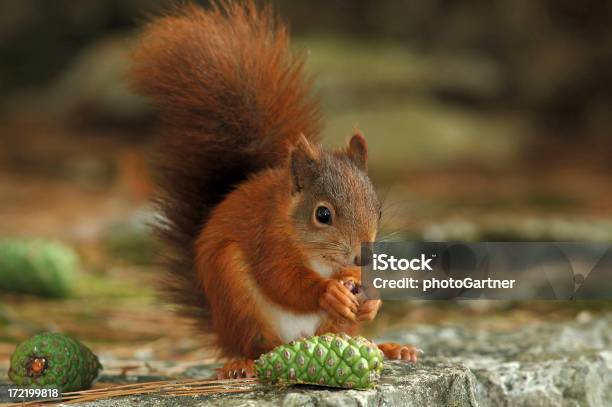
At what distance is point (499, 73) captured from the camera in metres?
6.70

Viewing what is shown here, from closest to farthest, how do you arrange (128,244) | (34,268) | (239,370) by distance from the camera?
(239,370)
(34,268)
(128,244)

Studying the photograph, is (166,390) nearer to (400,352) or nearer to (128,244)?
(400,352)

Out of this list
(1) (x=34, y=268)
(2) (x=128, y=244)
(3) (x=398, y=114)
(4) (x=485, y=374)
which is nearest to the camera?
(4) (x=485, y=374)

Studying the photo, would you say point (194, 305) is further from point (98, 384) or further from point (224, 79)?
point (224, 79)

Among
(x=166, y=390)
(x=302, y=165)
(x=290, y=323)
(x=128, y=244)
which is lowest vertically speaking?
(x=166, y=390)

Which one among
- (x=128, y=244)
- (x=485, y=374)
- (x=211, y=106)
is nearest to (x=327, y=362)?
(x=485, y=374)

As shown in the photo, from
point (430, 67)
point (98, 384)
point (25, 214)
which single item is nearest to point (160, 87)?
point (98, 384)

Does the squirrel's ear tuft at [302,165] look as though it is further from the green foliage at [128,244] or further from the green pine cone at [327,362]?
the green foliage at [128,244]

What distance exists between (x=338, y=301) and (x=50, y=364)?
2.07 feet

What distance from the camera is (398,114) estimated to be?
646 centimetres

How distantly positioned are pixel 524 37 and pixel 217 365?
4.80m

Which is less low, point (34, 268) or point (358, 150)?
point (34, 268)

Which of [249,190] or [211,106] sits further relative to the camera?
[211,106]
